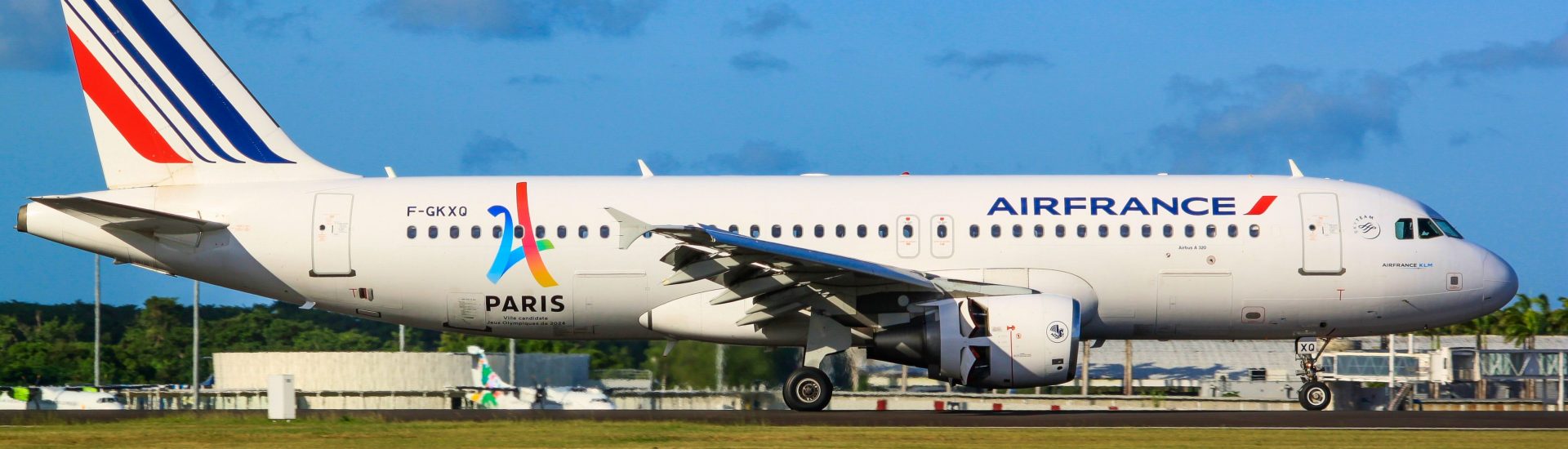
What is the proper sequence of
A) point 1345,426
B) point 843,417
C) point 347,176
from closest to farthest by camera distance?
point 1345,426 → point 843,417 → point 347,176

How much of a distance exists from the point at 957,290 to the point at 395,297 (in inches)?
324

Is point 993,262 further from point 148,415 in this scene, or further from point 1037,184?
point 148,415

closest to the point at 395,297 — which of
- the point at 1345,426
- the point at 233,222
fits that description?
the point at 233,222

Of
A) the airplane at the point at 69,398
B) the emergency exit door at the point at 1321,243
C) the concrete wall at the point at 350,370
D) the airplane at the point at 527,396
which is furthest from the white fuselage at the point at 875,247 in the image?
the concrete wall at the point at 350,370

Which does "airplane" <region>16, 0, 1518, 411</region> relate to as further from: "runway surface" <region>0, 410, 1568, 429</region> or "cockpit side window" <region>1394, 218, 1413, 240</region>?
"runway surface" <region>0, 410, 1568, 429</region>

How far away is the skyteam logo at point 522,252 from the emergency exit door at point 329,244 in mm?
2168

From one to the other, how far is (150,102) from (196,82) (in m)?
0.72

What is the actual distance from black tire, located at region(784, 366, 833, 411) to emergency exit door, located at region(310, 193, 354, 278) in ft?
22.0

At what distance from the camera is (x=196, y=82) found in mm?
23750

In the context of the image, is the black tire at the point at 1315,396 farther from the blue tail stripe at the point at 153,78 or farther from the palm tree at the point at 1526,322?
the palm tree at the point at 1526,322

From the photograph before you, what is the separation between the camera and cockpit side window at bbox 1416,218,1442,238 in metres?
22.6

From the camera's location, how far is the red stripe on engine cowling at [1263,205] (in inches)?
880

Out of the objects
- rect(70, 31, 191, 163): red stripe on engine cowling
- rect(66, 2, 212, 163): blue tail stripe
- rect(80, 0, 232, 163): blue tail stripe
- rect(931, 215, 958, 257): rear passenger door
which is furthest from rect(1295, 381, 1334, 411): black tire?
rect(70, 31, 191, 163): red stripe on engine cowling

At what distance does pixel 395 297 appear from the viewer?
75.4 feet
